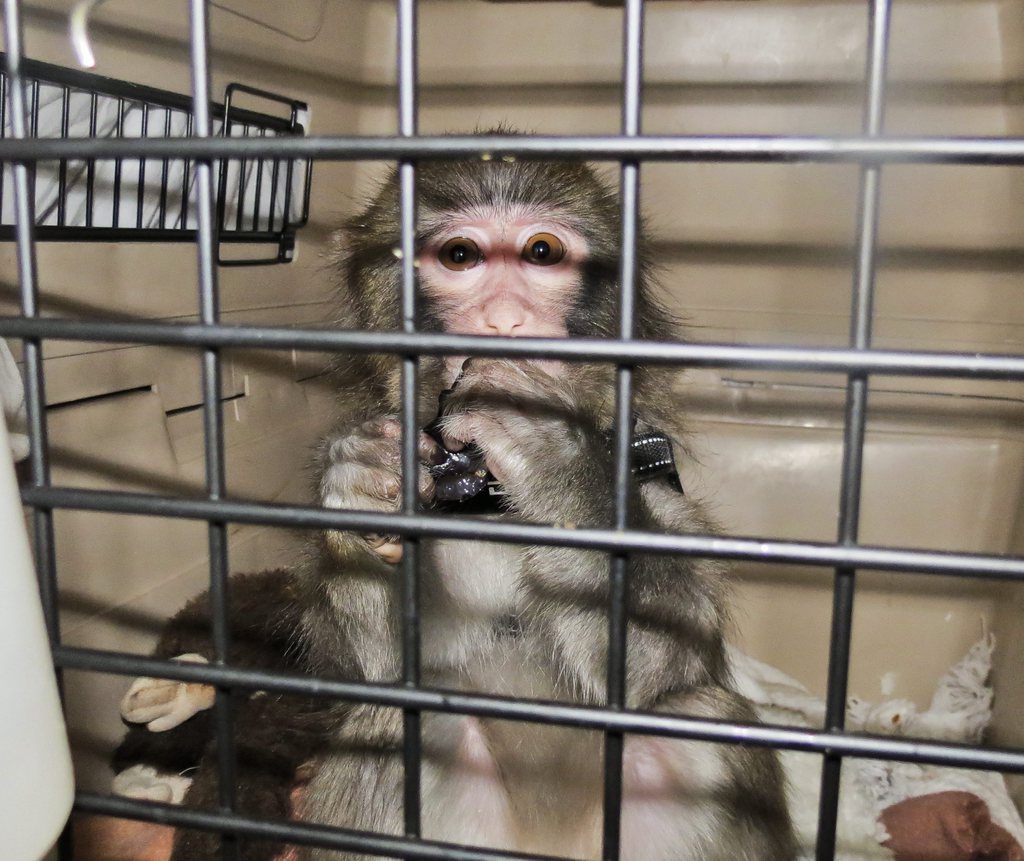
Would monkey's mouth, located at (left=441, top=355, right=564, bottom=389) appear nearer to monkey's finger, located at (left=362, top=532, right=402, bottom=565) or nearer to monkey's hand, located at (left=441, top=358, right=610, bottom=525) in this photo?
monkey's hand, located at (left=441, top=358, right=610, bottom=525)

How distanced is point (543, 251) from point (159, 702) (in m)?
1.19

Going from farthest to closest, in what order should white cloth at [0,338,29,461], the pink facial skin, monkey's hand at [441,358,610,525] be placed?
1. the pink facial skin
2. monkey's hand at [441,358,610,525]
3. white cloth at [0,338,29,461]

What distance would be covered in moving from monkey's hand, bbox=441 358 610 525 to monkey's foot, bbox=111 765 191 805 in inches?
39.2

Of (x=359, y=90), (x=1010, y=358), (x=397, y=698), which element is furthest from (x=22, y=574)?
(x=359, y=90)

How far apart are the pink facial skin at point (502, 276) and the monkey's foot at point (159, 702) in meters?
0.88

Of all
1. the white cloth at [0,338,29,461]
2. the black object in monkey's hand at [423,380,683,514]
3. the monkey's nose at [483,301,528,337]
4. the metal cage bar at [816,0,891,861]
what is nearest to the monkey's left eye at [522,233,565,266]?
the monkey's nose at [483,301,528,337]

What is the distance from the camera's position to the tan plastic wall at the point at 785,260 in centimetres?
261

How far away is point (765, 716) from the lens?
251 centimetres

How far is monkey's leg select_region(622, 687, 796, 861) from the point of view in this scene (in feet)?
5.53

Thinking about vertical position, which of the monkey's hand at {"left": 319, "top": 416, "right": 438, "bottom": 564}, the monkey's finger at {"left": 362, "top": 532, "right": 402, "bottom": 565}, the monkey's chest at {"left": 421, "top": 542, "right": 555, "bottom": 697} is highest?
the monkey's hand at {"left": 319, "top": 416, "right": 438, "bottom": 564}

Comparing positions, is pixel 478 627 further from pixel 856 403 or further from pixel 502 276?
pixel 856 403

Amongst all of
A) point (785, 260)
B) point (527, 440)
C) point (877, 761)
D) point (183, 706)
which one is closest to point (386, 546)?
point (527, 440)

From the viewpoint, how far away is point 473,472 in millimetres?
1465

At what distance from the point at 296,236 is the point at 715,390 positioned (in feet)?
4.43
